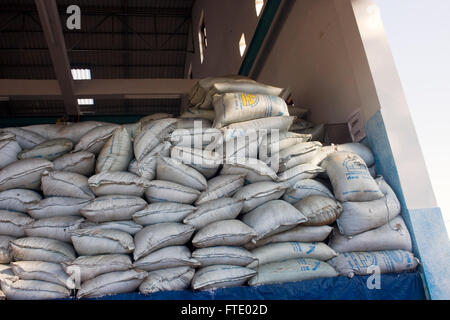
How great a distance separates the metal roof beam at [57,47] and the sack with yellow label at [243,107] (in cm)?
333

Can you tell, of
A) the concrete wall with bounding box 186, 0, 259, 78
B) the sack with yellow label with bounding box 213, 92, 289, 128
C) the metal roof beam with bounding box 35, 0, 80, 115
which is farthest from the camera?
the concrete wall with bounding box 186, 0, 259, 78

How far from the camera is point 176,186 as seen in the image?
7.60ft

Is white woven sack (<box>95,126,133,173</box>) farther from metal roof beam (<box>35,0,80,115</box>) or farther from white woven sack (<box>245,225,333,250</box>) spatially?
metal roof beam (<box>35,0,80,115</box>)

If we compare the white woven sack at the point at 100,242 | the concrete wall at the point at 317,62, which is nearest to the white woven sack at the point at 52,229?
the white woven sack at the point at 100,242

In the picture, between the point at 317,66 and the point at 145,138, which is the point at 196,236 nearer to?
the point at 145,138

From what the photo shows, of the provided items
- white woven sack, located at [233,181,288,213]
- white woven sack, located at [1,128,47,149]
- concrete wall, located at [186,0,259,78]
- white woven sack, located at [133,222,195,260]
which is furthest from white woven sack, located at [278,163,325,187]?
concrete wall, located at [186,0,259,78]

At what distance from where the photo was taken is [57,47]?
18.6ft

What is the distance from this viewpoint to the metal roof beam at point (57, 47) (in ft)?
16.5

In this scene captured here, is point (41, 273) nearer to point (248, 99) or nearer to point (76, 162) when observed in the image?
point (76, 162)

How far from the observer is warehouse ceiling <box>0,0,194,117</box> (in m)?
10.0

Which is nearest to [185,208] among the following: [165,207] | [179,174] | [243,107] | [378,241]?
[165,207]

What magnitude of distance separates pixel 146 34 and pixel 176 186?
9.66 meters

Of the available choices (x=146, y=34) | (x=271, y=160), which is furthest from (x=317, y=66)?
(x=146, y=34)

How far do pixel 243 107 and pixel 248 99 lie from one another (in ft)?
0.30
